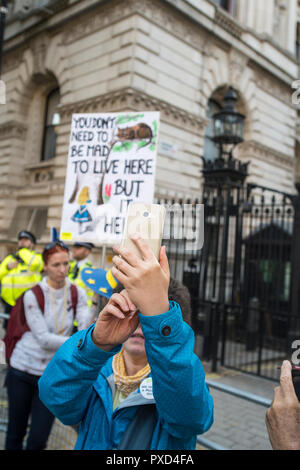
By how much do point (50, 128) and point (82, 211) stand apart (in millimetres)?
14082

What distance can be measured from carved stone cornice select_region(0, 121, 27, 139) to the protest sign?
14.0 meters

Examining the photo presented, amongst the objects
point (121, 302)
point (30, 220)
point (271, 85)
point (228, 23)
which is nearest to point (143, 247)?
point (121, 302)

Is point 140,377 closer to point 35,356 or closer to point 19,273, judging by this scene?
point 35,356

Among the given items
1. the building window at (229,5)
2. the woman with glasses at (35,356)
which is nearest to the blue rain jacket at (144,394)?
the woman with glasses at (35,356)

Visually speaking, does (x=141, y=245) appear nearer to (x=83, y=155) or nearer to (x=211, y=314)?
(x=83, y=155)

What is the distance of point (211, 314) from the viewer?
7.73 meters

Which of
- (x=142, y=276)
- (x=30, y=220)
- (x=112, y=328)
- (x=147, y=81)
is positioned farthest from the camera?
(x=30, y=220)

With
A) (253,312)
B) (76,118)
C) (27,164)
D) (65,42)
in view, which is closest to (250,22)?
(65,42)

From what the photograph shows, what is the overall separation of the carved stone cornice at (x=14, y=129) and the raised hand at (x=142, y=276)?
17095 millimetres

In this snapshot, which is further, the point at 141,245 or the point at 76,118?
the point at 76,118

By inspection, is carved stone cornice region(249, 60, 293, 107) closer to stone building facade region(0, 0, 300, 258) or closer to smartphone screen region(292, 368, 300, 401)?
stone building facade region(0, 0, 300, 258)

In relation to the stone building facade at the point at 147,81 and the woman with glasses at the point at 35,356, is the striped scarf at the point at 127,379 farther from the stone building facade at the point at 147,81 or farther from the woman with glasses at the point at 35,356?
the stone building facade at the point at 147,81

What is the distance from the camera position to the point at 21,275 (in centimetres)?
629

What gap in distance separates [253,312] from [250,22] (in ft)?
43.0
